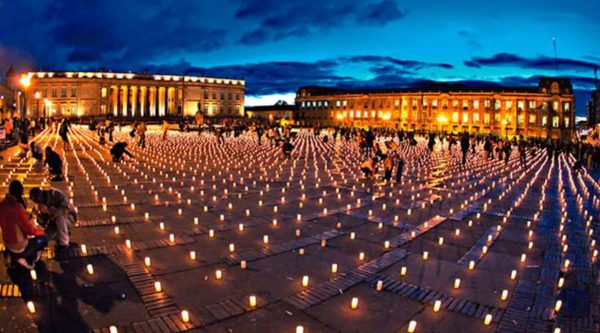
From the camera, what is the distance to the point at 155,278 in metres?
6.42

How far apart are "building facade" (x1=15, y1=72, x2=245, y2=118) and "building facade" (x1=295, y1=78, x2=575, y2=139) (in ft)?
Answer: 108

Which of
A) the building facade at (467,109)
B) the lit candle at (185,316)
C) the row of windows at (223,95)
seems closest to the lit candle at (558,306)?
the lit candle at (185,316)

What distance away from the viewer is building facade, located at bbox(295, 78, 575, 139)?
315 ft

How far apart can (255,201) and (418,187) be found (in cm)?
622

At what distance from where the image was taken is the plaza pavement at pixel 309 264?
211 inches

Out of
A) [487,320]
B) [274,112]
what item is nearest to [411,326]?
[487,320]

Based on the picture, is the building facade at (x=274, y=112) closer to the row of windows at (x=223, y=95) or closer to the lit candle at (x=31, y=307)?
the row of windows at (x=223, y=95)

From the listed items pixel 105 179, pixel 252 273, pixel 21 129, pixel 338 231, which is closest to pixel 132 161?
pixel 105 179

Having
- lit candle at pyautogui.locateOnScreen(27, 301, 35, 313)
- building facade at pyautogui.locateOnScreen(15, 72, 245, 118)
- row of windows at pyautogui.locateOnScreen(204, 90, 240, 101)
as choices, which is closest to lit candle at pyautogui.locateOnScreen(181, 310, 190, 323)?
lit candle at pyautogui.locateOnScreen(27, 301, 35, 313)

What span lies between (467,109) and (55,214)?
104 meters

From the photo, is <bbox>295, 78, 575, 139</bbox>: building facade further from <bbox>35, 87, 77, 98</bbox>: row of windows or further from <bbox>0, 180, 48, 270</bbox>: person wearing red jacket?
<bbox>0, 180, 48, 270</bbox>: person wearing red jacket

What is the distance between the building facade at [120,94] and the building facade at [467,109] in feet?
108

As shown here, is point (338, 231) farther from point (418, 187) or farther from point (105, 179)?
point (105, 179)

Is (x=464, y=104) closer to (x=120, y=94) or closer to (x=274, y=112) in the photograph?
(x=274, y=112)
